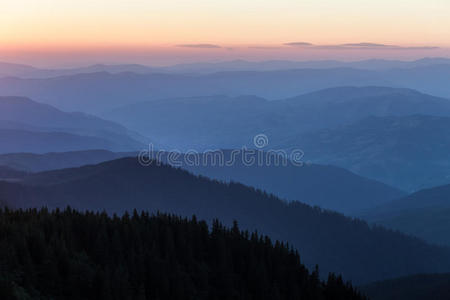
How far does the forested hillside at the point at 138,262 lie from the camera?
71.8 meters

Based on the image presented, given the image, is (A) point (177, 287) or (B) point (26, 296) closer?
(B) point (26, 296)

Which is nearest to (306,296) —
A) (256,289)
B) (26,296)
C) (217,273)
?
(256,289)

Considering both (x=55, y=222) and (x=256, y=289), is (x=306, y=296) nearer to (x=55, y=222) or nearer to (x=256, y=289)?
(x=256, y=289)

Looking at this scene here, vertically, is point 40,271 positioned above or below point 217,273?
above

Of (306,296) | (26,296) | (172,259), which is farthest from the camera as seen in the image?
(306,296)

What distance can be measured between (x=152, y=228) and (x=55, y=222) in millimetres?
24266

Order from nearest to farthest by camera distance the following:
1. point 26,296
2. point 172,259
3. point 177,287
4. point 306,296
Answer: point 26,296
point 177,287
point 172,259
point 306,296

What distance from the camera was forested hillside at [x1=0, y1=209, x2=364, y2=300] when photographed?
235 feet

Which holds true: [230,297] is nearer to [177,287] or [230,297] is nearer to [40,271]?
[177,287]

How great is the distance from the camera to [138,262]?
9250cm

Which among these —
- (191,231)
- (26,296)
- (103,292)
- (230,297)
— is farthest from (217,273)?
(26,296)

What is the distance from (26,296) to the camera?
61469 millimetres

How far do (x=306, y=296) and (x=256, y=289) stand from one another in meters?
13.1

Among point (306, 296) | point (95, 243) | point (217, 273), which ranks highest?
point (95, 243)
